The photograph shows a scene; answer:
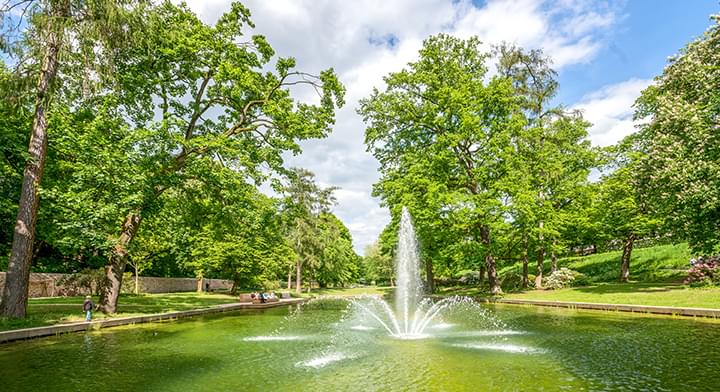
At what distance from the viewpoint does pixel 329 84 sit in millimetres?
24359

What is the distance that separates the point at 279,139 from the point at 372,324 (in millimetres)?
11315

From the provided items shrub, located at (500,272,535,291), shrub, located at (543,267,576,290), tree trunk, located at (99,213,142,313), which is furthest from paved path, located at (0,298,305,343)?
shrub, located at (500,272,535,291)

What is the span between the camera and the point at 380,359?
11.5 m

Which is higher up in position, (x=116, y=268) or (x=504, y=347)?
(x=116, y=268)

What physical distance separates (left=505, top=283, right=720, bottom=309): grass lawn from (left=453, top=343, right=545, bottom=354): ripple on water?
448 inches

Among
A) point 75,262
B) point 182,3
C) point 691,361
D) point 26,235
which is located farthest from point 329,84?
point 75,262

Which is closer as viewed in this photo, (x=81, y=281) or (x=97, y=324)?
(x=97, y=324)

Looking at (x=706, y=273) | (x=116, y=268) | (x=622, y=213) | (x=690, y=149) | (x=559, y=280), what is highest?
(x=690, y=149)

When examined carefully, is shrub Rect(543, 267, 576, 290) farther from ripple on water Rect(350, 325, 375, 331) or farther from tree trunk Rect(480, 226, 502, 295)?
ripple on water Rect(350, 325, 375, 331)

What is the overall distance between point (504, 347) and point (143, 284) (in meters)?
40.2

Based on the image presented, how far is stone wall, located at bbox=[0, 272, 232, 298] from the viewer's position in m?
31.1

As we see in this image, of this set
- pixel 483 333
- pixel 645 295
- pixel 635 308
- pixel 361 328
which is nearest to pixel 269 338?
pixel 361 328

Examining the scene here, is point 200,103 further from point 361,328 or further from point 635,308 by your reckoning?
point 635,308

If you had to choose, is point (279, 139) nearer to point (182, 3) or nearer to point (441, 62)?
point (182, 3)
